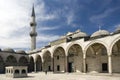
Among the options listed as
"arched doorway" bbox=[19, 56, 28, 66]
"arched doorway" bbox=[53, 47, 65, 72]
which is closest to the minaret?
"arched doorway" bbox=[19, 56, 28, 66]

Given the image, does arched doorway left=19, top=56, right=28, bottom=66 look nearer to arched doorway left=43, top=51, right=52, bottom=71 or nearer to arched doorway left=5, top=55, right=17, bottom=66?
arched doorway left=5, top=55, right=17, bottom=66

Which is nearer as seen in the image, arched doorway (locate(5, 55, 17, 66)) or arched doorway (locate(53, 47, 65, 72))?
arched doorway (locate(53, 47, 65, 72))

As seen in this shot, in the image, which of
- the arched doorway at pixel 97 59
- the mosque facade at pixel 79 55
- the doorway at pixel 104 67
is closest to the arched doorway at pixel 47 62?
the mosque facade at pixel 79 55

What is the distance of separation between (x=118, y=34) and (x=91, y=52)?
8.52 metres

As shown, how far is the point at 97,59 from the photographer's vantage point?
2741 cm

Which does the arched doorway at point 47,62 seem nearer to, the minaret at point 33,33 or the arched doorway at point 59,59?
the arched doorway at point 59,59

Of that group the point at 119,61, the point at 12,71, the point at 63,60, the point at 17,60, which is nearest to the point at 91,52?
the point at 119,61

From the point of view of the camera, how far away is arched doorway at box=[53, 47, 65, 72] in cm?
3388

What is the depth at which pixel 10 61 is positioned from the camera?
39.8m

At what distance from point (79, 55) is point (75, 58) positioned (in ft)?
3.56

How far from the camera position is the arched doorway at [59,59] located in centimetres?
3388

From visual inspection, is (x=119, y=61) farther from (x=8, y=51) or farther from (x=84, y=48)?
(x=8, y=51)

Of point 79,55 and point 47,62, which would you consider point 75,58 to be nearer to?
point 79,55

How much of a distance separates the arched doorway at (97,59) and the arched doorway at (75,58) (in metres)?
1.80
